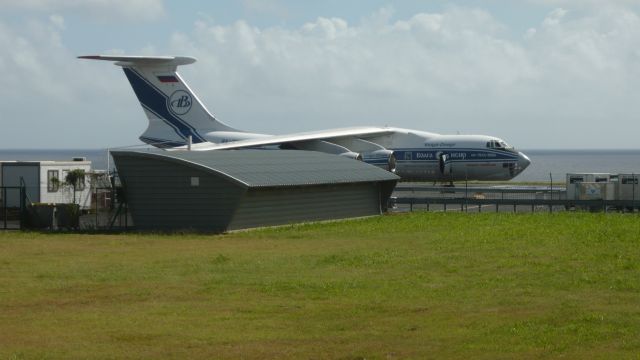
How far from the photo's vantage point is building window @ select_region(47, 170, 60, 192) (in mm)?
39469

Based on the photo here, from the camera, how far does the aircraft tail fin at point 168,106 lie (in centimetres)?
5972

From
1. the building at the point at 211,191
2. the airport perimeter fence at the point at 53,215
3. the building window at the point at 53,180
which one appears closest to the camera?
the building at the point at 211,191

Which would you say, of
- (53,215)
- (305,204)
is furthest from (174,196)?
(305,204)

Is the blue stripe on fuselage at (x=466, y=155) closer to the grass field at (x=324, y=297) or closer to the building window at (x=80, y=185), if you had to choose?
the building window at (x=80, y=185)

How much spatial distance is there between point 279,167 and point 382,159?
681 inches

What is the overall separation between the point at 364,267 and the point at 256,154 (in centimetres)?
1848

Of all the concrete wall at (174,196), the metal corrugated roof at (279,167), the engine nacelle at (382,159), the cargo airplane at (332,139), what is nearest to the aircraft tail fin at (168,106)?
the cargo airplane at (332,139)

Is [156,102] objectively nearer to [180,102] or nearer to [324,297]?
[180,102]

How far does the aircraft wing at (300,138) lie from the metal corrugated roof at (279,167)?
904 centimetres

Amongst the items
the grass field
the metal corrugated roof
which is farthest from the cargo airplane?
the grass field

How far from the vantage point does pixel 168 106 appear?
6028 centimetres

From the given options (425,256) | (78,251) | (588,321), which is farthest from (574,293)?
(78,251)

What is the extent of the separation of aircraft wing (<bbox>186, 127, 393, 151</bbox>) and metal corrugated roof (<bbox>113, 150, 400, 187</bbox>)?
356 inches

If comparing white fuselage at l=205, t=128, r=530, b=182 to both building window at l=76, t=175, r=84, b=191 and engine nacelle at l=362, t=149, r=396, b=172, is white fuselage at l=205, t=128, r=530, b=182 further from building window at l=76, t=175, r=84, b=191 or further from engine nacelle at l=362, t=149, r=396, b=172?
building window at l=76, t=175, r=84, b=191
